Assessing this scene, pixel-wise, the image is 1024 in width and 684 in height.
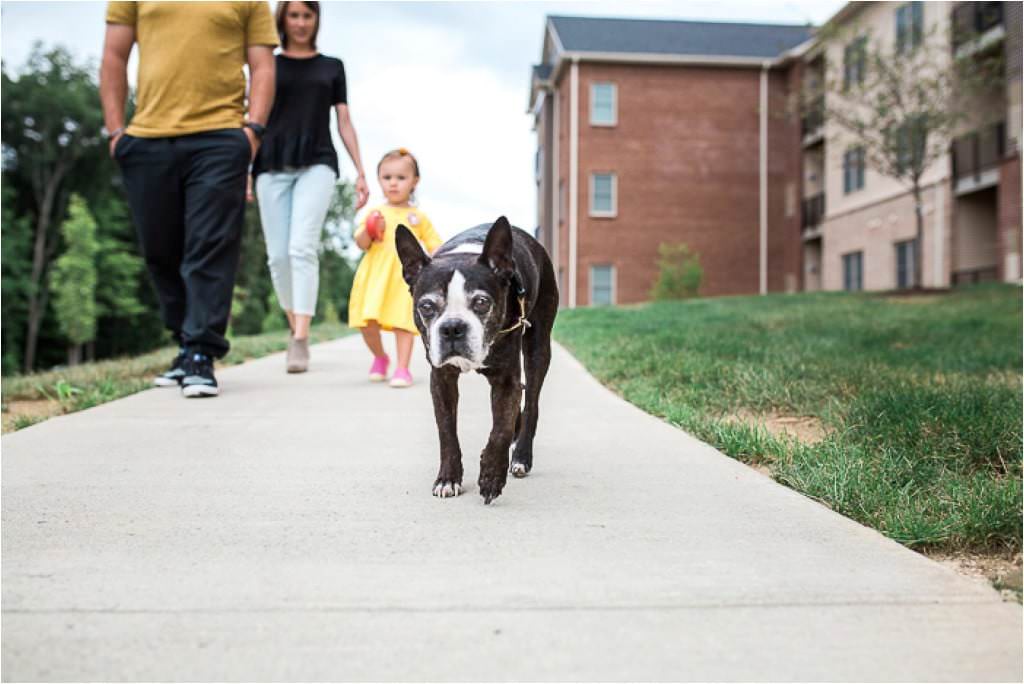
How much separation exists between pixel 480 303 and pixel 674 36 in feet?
102

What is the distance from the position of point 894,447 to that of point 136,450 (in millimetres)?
3286

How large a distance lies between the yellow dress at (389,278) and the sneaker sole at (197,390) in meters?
1.06

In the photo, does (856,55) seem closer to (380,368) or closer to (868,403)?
(380,368)

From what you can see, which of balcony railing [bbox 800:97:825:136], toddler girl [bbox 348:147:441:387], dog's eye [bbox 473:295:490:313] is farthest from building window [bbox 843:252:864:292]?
dog's eye [bbox 473:295:490:313]

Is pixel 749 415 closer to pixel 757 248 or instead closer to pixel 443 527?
pixel 443 527

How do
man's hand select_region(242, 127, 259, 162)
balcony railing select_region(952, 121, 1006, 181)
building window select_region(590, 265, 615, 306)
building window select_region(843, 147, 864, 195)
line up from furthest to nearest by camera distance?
building window select_region(590, 265, 615, 306)
building window select_region(843, 147, 864, 195)
balcony railing select_region(952, 121, 1006, 181)
man's hand select_region(242, 127, 259, 162)

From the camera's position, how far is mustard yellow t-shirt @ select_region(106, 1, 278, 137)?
6.45 m

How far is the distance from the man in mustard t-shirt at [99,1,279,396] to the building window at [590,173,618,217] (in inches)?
981

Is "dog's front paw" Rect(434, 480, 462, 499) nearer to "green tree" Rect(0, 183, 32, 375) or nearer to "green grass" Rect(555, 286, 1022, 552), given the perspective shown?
"green grass" Rect(555, 286, 1022, 552)

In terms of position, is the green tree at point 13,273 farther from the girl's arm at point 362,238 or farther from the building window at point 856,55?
the girl's arm at point 362,238

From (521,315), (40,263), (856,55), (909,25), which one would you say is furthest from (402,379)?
(40,263)

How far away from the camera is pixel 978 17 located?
22891 millimetres

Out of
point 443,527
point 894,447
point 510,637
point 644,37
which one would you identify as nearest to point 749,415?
point 894,447

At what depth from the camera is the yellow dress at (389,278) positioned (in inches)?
270
